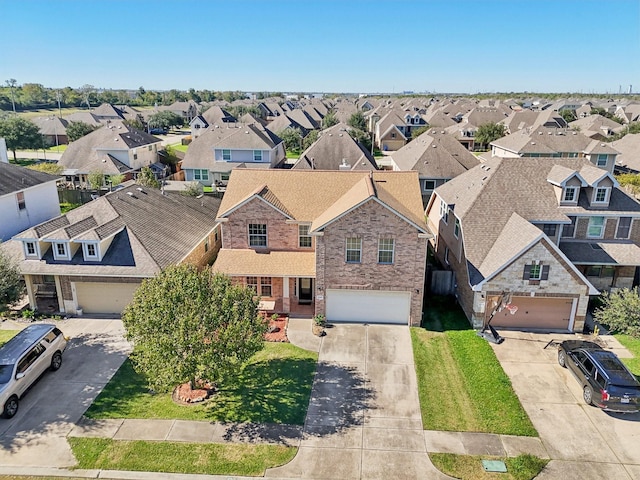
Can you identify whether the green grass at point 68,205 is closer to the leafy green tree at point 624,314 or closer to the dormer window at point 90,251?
the dormer window at point 90,251

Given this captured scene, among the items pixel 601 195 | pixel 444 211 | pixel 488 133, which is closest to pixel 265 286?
pixel 444 211

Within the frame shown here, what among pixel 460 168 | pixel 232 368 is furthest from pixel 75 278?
pixel 460 168

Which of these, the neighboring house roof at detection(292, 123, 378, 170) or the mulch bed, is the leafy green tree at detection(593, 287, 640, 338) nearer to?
the mulch bed

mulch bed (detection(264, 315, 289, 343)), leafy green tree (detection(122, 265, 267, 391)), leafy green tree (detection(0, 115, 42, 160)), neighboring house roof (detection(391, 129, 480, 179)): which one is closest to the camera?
leafy green tree (detection(122, 265, 267, 391))

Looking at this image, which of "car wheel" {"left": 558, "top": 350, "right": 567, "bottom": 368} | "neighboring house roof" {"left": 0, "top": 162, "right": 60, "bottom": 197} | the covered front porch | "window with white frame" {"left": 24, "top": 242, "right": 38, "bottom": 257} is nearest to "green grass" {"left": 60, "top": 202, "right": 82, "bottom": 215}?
"neighboring house roof" {"left": 0, "top": 162, "right": 60, "bottom": 197}

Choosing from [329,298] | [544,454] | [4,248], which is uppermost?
[4,248]

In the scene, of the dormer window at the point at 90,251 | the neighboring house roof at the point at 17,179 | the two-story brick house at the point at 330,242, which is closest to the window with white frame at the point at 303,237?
the two-story brick house at the point at 330,242

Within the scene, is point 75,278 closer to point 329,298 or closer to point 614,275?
point 329,298
